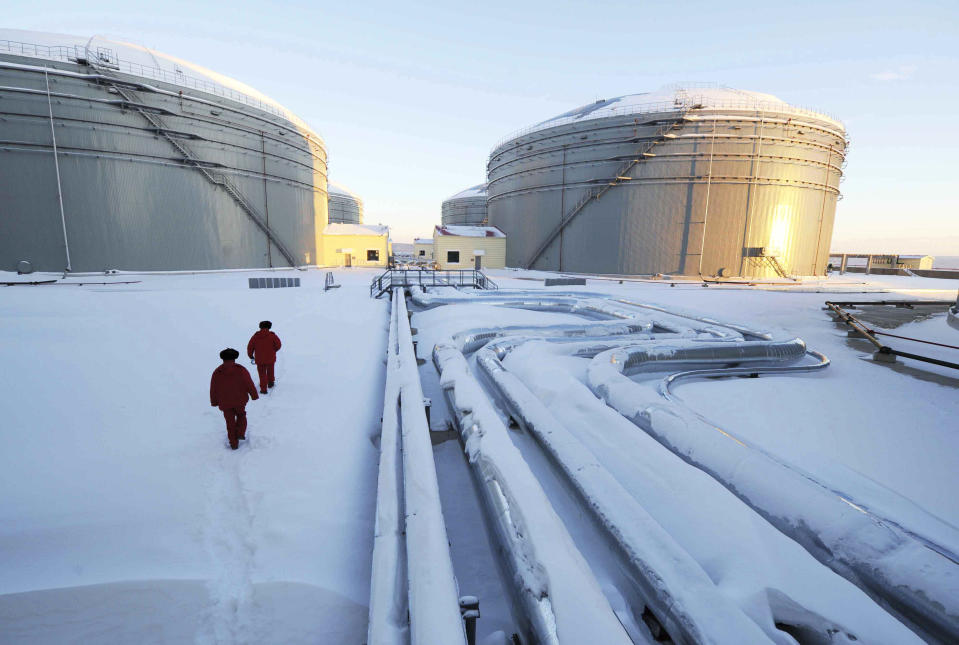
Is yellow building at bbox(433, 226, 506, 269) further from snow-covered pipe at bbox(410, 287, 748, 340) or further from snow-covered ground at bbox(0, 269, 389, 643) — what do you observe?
snow-covered ground at bbox(0, 269, 389, 643)

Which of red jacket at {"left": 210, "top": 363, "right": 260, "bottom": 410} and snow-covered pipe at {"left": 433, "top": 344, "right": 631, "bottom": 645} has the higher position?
red jacket at {"left": 210, "top": 363, "right": 260, "bottom": 410}

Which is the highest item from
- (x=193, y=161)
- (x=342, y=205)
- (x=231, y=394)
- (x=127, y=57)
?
(x=127, y=57)

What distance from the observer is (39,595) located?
2.55 m

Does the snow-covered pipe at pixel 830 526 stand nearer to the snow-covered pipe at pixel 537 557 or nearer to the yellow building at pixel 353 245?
the snow-covered pipe at pixel 537 557

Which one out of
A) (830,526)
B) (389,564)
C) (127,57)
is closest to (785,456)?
(830,526)

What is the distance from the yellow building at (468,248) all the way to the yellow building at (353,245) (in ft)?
20.0

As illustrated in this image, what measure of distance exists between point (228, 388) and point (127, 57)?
2937 cm

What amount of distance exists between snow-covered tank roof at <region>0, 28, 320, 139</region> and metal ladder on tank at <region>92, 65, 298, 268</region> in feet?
3.64

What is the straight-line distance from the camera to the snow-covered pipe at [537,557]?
5.49 feet

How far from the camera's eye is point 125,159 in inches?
856

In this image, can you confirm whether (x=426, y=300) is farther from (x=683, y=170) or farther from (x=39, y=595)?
(x=683, y=170)

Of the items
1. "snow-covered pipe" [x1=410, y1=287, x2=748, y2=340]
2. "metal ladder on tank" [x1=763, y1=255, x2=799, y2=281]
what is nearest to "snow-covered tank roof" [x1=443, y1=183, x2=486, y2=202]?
"metal ladder on tank" [x1=763, y1=255, x2=799, y2=281]

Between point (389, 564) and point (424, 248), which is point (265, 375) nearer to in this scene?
point (389, 564)

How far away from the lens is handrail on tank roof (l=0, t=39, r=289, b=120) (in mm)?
19984
